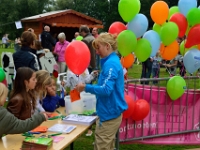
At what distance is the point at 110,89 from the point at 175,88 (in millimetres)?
1847

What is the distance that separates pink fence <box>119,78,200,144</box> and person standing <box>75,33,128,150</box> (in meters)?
1.25

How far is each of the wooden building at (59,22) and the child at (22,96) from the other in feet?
52.7

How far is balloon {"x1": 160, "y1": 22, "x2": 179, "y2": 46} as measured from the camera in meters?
4.71

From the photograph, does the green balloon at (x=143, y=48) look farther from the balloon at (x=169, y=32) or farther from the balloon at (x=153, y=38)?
the balloon at (x=169, y=32)

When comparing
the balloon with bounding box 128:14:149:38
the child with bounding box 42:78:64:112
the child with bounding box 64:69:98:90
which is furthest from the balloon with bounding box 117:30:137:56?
the child with bounding box 42:78:64:112

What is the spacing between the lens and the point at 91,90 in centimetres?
288

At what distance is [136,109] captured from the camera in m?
4.09

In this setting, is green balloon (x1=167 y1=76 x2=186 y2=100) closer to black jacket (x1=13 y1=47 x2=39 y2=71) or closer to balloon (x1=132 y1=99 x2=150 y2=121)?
balloon (x1=132 y1=99 x2=150 y2=121)

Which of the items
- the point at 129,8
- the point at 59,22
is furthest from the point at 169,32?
the point at 59,22

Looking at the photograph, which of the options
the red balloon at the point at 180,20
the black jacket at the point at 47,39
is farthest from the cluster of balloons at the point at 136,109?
the black jacket at the point at 47,39

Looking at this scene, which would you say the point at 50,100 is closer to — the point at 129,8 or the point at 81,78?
the point at 81,78

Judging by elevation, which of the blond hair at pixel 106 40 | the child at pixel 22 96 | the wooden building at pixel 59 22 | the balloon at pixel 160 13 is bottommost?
the child at pixel 22 96

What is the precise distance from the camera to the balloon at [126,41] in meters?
4.39

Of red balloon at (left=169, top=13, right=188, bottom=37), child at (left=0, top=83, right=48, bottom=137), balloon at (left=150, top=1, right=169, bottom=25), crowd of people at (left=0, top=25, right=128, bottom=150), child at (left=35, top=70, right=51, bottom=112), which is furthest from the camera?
balloon at (left=150, top=1, right=169, bottom=25)
